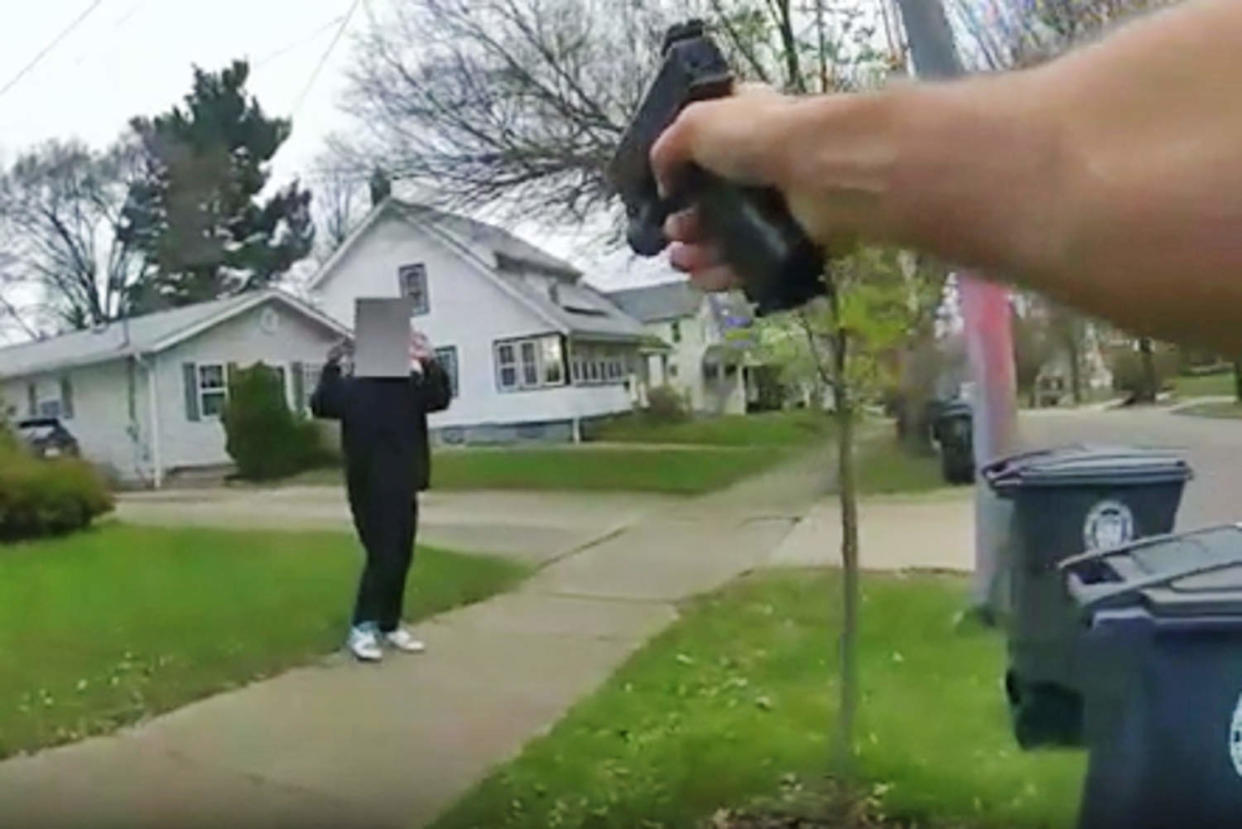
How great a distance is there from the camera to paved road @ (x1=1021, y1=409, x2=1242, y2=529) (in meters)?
2.39

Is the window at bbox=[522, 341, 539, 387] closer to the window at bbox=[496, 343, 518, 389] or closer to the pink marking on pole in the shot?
the window at bbox=[496, 343, 518, 389]

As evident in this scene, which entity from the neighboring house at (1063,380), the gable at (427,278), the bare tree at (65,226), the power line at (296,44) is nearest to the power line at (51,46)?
the bare tree at (65,226)

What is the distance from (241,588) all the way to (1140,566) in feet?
7.98

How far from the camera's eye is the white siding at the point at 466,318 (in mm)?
2811

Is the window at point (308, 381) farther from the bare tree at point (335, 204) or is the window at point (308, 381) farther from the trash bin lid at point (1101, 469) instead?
the trash bin lid at point (1101, 469)

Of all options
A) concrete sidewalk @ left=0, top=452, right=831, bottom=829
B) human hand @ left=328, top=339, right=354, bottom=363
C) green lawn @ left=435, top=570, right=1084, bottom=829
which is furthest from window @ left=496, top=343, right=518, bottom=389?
green lawn @ left=435, top=570, right=1084, bottom=829

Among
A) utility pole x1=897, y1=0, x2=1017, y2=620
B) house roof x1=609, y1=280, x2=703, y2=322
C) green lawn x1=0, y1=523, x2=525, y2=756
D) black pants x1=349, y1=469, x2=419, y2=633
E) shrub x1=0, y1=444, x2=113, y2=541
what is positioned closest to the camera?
house roof x1=609, y1=280, x2=703, y2=322

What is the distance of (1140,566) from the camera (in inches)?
58.9

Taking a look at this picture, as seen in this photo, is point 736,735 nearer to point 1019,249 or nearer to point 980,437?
point 980,437

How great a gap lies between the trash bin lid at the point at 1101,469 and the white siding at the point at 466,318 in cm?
119

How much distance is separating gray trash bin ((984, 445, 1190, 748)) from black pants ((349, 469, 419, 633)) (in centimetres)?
144

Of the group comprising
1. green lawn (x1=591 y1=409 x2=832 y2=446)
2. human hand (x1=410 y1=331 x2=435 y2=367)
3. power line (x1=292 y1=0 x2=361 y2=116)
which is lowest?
green lawn (x1=591 y1=409 x2=832 y2=446)

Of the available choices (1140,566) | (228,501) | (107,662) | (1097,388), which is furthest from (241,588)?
(1140,566)

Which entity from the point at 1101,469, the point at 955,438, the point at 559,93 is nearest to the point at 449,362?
the point at 559,93
